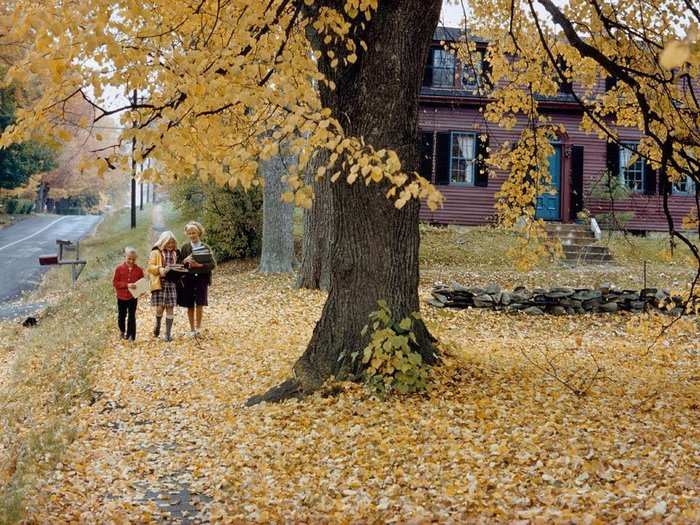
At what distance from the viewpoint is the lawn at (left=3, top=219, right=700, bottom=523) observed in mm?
5125

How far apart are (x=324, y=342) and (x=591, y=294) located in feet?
23.9

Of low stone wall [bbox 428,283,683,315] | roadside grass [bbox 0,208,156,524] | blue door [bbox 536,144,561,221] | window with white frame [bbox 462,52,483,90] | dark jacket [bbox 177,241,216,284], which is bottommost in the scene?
roadside grass [bbox 0,208,156,524]

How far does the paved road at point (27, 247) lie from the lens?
2372 centimetres

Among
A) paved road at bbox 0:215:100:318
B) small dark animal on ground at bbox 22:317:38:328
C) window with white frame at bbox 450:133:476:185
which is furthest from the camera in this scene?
window with white frame at bbox 450:133:476:185

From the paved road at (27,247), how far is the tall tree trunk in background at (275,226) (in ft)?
20.9

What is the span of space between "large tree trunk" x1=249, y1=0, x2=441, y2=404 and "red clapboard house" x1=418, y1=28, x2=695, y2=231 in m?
16.4

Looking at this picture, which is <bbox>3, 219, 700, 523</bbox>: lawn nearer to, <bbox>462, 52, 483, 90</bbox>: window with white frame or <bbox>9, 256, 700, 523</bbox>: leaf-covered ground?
<bbox>9, 256, 700, 523</bbox>: leaf-covered ground

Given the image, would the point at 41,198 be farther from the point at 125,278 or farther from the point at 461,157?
the point at 125,278

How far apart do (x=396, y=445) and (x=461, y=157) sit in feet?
61.9

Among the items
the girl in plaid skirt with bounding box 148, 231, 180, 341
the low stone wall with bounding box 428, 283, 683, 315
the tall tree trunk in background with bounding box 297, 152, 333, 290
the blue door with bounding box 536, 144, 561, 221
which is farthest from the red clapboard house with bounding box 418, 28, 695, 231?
the girl in plaid skirt with bounding box 148, 231, 180, 341

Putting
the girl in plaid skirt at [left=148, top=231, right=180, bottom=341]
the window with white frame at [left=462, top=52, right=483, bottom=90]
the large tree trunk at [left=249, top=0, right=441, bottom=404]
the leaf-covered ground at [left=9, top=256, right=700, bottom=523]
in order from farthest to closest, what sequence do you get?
the girl in plaid skirt at [left=148, top=231, right=180, bottom=341]
the window with white frame at [left=462, top=52, right=483, bottom=90]
the large tree trunk at [left=249, top=0, right=441, bottom=404]
the leaf-covered ground at [left=9, top=256, right=700, bottom=523]

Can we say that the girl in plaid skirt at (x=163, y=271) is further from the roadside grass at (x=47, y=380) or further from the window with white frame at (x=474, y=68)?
the window with white frame at (x=474, y=68)

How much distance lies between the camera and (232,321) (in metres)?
13.3

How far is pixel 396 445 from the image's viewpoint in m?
6.27
